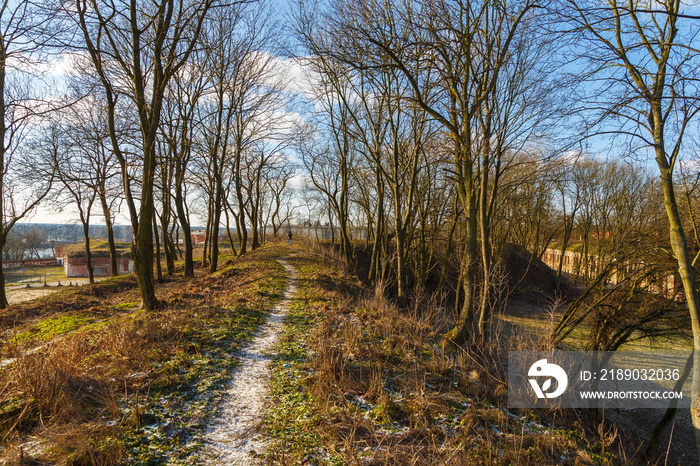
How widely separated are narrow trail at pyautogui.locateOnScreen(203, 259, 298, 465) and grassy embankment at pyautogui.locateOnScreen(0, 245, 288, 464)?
15 cm

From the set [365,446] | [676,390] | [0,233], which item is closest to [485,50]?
[365,446]

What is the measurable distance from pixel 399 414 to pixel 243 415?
1876mm

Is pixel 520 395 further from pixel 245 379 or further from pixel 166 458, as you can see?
pixel 166 458

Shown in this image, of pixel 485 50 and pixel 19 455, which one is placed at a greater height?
pixel 485 50

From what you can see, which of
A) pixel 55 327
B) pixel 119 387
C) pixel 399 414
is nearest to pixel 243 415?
pixel 119 387

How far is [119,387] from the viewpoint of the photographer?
13.5 feet

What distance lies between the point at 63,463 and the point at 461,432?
387 cm

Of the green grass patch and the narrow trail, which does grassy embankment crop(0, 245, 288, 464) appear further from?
the narrow trail

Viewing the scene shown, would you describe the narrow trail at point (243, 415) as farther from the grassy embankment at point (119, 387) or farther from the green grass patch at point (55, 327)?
the green grass patch at point (55, 327)

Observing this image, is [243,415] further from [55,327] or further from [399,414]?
[55,327]

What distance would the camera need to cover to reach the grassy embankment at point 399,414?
339 centimetres

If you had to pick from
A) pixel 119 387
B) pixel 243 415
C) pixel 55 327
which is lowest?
pixel 243 415

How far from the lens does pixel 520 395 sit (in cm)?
502

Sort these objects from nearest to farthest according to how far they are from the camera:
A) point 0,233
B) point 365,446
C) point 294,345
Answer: point 365,446 < point 294,345 < point 0,233
